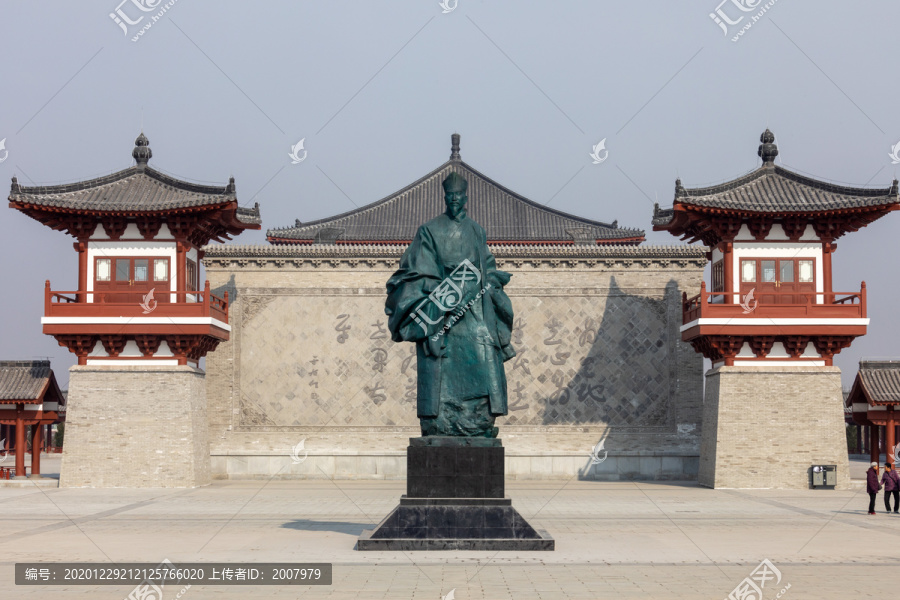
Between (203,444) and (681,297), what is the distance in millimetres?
14209

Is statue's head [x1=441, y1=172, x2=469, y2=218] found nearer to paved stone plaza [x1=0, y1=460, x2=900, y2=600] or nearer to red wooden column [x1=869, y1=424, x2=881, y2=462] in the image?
paved stone plaza [x1=0, y1=460, x2=900, y2=600]

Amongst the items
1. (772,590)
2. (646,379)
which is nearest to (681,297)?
(646,379)

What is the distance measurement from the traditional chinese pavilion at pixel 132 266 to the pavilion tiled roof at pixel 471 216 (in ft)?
28.7

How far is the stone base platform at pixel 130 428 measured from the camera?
2631 cm

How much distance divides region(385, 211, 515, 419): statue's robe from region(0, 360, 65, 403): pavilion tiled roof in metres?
18.0

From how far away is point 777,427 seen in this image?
26.2 meters

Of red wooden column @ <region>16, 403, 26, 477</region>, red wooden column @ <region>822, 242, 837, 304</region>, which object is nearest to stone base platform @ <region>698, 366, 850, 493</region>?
red wooden column @ <region>822, 242, 837, 304</region>

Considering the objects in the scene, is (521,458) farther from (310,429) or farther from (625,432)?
(310,429)

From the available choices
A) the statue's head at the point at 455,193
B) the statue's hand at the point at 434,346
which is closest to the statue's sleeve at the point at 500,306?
the statue's head at the point at 455,193

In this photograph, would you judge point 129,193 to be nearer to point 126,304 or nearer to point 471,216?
point 126,304

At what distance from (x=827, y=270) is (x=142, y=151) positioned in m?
18.5

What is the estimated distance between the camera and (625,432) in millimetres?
30188

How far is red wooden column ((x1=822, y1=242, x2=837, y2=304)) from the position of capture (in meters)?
26.4

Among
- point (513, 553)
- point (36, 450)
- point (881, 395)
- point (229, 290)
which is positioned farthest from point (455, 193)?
point (36, 450)
